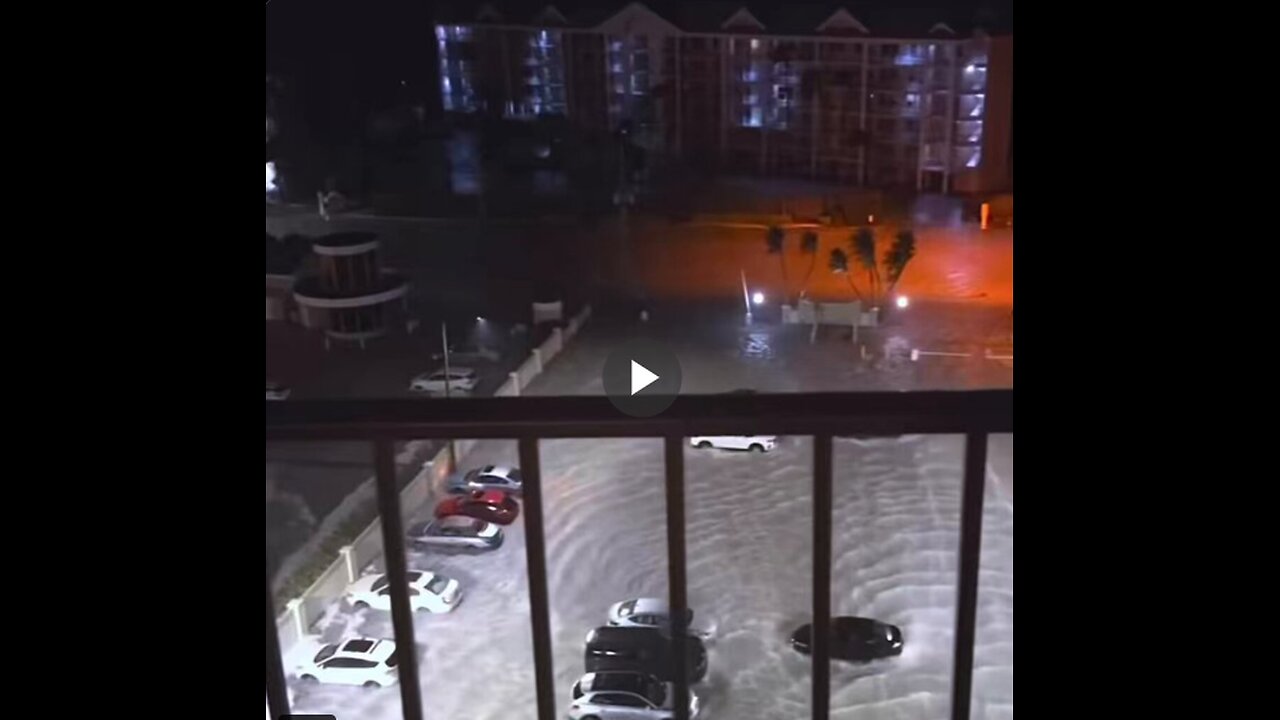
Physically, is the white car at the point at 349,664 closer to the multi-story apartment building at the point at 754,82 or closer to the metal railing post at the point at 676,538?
the metal railing post at the point at 676,538

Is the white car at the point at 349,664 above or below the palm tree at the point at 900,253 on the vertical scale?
below

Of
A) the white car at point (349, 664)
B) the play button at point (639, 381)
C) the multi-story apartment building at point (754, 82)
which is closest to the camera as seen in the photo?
the play button at point (639, 381)

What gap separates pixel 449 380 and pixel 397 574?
70.4 inches

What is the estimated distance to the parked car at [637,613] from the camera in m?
2.08

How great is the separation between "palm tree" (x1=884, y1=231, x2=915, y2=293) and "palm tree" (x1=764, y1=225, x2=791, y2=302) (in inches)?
11.0

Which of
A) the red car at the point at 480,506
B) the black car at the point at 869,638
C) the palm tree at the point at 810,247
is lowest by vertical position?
the black car at the point at 869,638

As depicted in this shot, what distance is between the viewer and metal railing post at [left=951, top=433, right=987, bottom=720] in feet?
1.86

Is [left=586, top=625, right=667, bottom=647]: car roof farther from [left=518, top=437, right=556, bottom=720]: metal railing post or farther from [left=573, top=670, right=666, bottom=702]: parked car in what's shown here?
[left=518, top=437, right=556, bottom=720]: metal railing post

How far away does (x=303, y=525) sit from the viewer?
6.15ft

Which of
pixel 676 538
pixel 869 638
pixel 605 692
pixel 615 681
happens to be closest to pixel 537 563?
pixel 676 538

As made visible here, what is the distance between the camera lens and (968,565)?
610 millimetres

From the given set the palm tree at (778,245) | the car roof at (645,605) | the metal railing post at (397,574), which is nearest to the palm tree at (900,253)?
the palm tree at (778,245)
